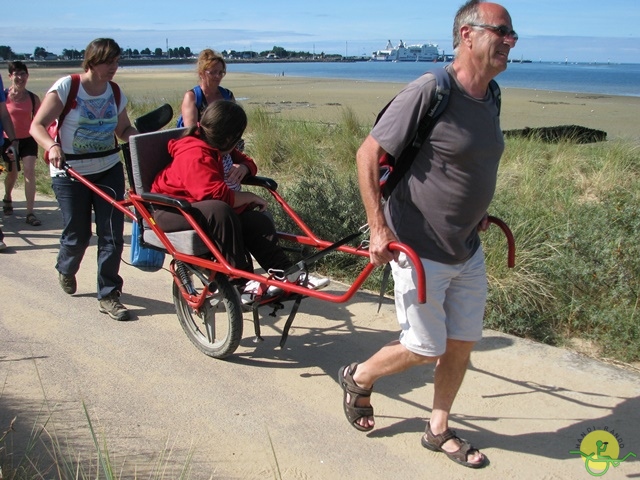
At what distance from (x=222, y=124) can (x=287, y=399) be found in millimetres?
1751

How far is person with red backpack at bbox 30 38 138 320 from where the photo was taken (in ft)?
17.4

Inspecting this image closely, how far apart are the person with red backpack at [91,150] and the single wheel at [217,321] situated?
68cm

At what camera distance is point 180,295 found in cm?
507

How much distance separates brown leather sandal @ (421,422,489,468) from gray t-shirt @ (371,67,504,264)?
931 mm

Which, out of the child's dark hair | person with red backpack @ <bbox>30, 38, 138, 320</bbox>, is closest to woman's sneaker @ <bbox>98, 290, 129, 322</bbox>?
person with red backpack @ <bbox>30, 38, 138, 320</bbox>

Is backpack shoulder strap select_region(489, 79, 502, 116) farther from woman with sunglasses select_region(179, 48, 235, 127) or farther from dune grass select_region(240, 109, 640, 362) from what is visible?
woman with sunglasses select_region(179, 48, 235, 127)

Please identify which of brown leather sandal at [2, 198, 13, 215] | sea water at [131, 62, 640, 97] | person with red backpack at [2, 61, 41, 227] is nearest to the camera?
person with red backpack at [2, 61, 41, 227]

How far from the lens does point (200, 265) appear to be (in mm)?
4426

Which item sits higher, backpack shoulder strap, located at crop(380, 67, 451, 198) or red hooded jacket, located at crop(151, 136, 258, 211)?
backpack shoulder strap, located at crop(380, 67, 451, 198)

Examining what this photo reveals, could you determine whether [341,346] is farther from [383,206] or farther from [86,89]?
[86,89]

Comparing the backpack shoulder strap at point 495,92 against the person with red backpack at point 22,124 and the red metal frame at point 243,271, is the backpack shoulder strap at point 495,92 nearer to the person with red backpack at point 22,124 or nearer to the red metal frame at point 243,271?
the red metal frame at point 243,271

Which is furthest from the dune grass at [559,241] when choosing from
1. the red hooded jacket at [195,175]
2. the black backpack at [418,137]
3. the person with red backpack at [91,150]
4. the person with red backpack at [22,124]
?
the person with red backpack at [22,124]

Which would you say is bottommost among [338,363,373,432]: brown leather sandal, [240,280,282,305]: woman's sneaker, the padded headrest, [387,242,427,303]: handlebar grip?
[338,363,373,432]: brown leather sandal

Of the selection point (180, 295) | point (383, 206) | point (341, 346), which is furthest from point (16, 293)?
point (383, 206)
